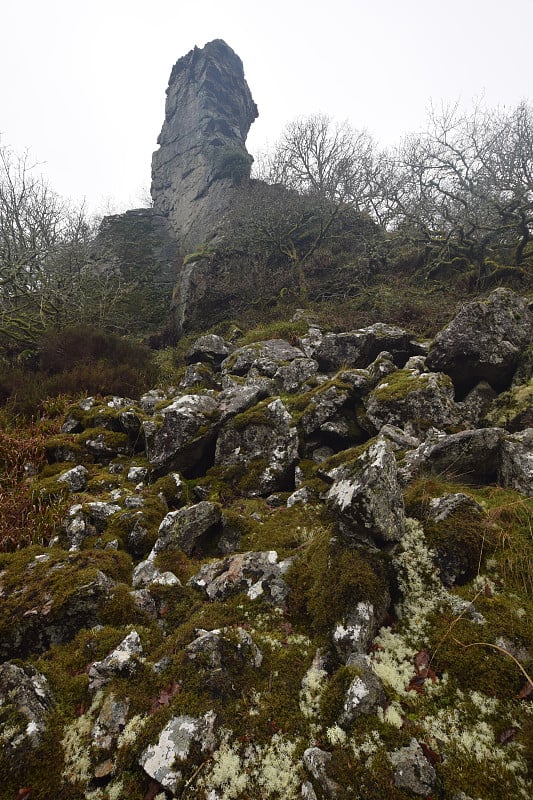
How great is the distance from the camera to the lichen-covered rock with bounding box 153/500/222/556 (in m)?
5.30

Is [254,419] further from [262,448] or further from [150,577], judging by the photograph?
[150,577]

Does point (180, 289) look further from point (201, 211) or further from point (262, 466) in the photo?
point (262, 466)

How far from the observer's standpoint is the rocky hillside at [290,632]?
2475 mm

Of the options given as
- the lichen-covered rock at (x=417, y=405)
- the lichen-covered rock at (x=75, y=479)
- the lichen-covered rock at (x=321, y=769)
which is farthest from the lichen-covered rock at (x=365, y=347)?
the lichen-covered rock at (x=321, y=769)

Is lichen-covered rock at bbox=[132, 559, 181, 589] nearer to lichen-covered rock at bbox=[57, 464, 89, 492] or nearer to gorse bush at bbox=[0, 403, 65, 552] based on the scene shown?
gorse bush at bbox=[0, 403, 65, 552]

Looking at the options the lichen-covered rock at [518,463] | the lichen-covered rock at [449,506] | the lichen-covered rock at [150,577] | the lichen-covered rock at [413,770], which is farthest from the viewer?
the lichen-covered rock at [518,463]

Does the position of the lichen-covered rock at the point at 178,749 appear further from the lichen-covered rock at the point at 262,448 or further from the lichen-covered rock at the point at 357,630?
the lichen-covered rock at the point at 262,448

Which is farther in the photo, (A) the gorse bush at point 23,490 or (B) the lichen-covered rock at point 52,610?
(A) the gorse bush at point 23,490

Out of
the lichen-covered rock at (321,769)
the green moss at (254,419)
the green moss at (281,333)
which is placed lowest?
the lichen-covered rock at (321,769)

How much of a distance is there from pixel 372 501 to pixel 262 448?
429cm

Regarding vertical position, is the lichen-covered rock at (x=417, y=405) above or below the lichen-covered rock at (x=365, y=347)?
below

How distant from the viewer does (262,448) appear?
7.93 m

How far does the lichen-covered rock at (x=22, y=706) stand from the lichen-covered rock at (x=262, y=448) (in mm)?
4483

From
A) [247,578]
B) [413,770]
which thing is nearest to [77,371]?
[247,578]
